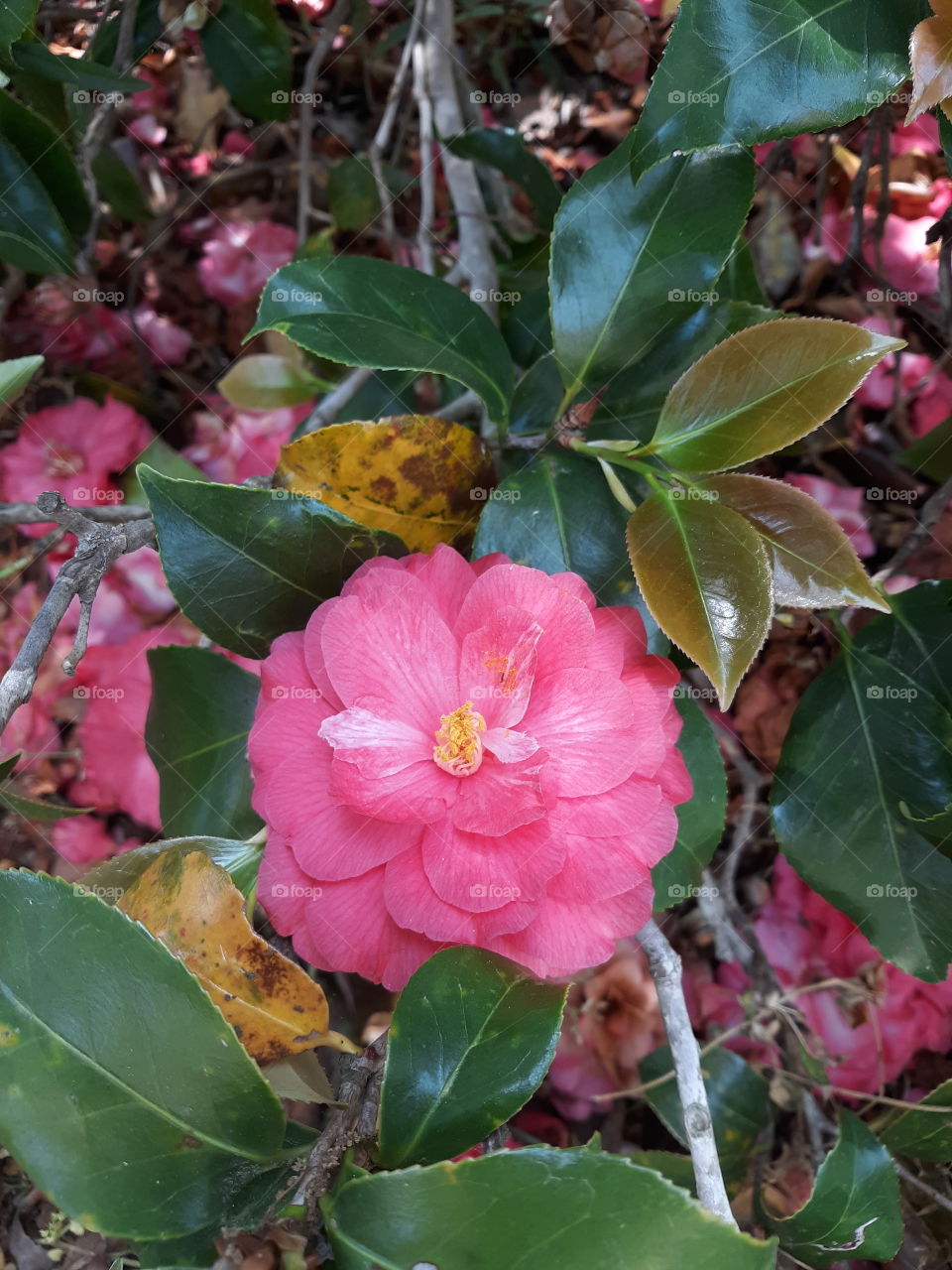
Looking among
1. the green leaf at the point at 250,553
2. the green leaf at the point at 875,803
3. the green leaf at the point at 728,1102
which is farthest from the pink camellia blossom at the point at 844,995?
the green leaf at the point at 250,553

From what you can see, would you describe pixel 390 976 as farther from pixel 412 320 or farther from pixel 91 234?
pixel 91 234

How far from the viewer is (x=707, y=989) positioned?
1.14 m

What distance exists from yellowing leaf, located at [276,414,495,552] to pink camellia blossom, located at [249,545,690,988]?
123mm

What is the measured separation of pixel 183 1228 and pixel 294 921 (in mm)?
179

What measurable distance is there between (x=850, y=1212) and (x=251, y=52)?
4.33 feet

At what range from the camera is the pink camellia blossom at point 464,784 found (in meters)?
0.59

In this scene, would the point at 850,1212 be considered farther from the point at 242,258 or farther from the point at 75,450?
the point at 242,258

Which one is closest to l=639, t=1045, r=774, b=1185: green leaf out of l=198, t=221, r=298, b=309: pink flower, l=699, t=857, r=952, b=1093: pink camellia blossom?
l=699, t=857, r=952, b=1093: pink camellia blossom

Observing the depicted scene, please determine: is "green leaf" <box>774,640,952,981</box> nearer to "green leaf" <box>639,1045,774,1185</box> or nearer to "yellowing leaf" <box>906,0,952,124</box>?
"green leaf" <box>639,1045,774,1185</box>

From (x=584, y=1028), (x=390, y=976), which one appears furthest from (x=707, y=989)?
(x=390, y=976)

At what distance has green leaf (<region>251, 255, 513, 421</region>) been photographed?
2.38 feet

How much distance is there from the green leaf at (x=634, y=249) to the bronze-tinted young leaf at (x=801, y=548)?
19 centimetres

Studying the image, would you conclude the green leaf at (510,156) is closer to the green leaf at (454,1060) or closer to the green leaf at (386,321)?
the green leaf at (386,321)

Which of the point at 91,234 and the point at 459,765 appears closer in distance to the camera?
the point at 459,765
